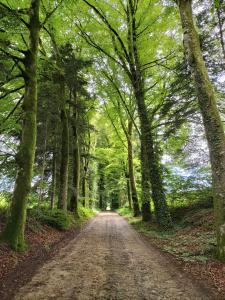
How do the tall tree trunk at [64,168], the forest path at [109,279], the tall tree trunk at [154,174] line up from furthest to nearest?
the tall tree trunk at [64,168] < the tall tree trunk at [154,174] < the forest path at [109,279]

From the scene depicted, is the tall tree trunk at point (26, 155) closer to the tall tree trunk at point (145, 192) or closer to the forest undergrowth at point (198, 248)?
the forest undergrowth at point (198, 248)

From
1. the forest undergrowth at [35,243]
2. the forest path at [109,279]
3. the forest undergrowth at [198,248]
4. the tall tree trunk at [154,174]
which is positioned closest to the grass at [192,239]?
the forest undergrowth at [198,248]

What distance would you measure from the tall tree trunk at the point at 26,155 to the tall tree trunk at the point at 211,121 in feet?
15.7

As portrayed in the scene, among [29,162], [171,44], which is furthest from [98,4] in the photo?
[29,162]

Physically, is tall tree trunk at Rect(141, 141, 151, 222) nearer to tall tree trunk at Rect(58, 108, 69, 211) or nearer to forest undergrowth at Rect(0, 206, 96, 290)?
tall tree trunk at Rect(58, 108, 69, 211)

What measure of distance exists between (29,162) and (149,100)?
10.9 meters

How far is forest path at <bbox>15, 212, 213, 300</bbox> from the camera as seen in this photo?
3914 mm

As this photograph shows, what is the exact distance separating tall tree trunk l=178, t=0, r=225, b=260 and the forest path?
5.18 ft

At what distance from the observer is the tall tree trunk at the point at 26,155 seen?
21.9 feet

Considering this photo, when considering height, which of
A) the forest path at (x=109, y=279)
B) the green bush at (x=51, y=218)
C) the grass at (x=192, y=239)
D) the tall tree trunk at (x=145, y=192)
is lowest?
the forest path at (x=109, y=279)

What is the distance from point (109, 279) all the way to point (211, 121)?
4420 mm

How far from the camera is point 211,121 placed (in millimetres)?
6215

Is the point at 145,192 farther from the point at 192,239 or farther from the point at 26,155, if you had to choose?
the point at 26,155

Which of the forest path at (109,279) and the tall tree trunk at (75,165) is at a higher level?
the tall tree trunk at (75,165)
